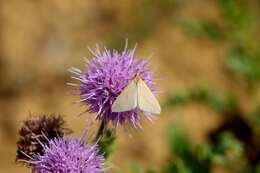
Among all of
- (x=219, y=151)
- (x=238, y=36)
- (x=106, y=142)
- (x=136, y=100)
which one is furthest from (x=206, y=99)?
(x=136, y=100)

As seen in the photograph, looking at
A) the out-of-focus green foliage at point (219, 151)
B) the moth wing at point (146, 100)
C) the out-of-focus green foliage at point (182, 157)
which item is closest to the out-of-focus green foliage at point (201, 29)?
the out-of-focus green foliage at point (182, 157)

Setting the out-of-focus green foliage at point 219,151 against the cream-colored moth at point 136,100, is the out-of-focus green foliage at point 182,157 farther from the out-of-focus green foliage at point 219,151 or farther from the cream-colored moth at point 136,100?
the cream-colored moth at point 136,100

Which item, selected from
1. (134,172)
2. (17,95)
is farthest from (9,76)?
(134,172)

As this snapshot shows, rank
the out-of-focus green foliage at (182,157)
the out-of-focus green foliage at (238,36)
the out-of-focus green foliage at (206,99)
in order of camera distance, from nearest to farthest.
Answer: the out-of-focus green foliage at (182,157) < the out-of-focus green foliage at (206,99) < the out-of-focus green foliage at (238,36)

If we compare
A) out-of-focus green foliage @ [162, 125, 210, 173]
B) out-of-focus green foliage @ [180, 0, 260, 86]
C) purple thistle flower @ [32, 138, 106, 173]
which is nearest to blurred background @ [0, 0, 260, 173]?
out-of-focus green foliage @ [180, 0, 260, 86]

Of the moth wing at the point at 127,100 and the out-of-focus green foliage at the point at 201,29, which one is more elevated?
the out-of-focus green foliage at the point at 201,29

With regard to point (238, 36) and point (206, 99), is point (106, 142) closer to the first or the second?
point (206, 99)
